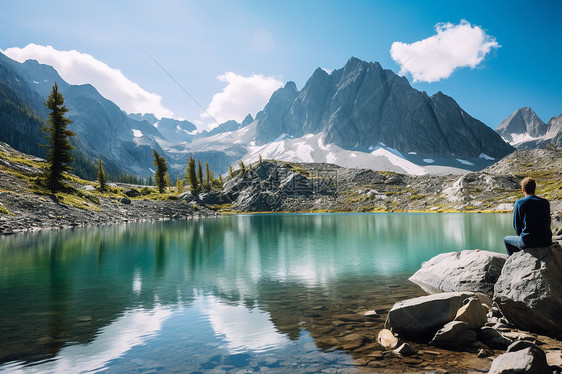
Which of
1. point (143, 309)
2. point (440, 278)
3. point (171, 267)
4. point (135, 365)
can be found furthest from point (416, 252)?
point (135, 365)

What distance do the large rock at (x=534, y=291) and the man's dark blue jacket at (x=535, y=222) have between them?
0.31m

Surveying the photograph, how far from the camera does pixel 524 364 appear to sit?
6.91m

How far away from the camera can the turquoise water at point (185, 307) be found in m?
9.81

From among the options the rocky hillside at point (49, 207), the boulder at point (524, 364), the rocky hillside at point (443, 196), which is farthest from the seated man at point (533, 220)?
the rocky hillside at point (443, 196)

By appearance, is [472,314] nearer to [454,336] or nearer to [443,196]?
[454,336]

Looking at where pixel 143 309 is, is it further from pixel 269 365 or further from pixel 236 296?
pixel 269 365

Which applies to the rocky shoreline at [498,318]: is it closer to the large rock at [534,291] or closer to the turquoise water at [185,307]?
the large rock at [534,291]

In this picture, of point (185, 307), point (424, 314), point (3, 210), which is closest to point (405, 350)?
point (424, 314)

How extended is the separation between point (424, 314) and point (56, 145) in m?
92.9

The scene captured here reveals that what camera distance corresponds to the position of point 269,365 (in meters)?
9.32

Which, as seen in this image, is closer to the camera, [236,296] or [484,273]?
[484,273]

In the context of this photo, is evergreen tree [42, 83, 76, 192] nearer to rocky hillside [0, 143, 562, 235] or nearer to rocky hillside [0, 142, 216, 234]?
rocky hillside [0, 142, 216, 234]

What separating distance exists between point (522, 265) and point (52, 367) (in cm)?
1619

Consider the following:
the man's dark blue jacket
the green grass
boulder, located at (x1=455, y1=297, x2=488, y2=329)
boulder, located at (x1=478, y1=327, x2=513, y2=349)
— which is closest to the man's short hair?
the man's dark blue jacket
